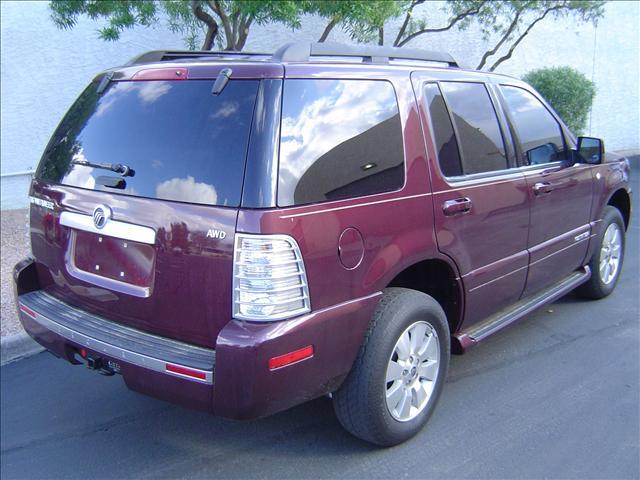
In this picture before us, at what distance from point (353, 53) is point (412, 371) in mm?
1716

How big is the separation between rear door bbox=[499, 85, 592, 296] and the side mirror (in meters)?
0.07

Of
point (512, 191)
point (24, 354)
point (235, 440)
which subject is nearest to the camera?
point (235, 440)

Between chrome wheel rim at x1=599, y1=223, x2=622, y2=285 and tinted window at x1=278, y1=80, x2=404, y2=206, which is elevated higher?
tinted window at x1=278, y1=80, x2=404, y2=206

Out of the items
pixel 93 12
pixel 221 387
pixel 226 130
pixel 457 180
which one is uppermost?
pixel 93 12

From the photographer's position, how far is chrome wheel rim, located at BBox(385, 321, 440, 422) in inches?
120

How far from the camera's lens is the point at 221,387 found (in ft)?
8.11

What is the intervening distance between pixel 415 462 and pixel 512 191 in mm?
1779

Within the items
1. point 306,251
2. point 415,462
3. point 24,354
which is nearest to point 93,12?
point 24,354

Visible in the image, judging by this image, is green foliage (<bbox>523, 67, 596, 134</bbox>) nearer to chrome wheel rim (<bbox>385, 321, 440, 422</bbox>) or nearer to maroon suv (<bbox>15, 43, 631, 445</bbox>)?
maroon suv (<bbox>15, 43, 631, 445</bbox>)

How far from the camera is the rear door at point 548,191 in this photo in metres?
4.05

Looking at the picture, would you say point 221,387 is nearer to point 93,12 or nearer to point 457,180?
point 457,180

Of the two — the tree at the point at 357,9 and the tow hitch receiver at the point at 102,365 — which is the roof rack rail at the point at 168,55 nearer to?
the tow hitch receiver at the point at 102,365

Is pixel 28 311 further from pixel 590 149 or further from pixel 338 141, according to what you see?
pixel 590 149

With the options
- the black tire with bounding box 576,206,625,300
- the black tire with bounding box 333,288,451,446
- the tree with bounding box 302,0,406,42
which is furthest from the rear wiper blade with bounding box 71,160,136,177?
the black tire with bounding box 576,206,625,300
